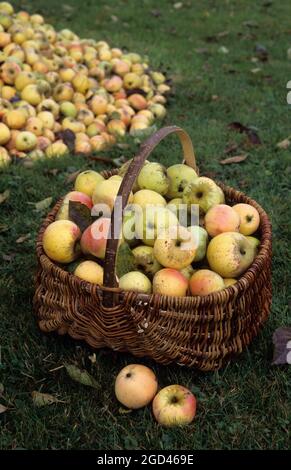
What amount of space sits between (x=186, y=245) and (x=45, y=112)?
262 centimetres

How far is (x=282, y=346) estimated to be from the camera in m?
2.31

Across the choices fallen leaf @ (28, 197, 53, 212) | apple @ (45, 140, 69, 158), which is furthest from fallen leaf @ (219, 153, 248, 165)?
fallen leaf @ (28, 197, 53, 212)

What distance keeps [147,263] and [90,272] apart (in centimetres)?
26

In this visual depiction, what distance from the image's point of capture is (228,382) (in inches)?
90.7

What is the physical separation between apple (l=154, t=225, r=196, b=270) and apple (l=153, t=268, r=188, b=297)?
1.5 inches

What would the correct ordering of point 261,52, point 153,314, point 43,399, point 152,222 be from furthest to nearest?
point 261,52 → point 152,222 → point 43,399 → point 153,314

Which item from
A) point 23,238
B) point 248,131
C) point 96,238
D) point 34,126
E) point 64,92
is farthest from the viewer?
point 64,92

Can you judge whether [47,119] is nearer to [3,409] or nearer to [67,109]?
[67,109]

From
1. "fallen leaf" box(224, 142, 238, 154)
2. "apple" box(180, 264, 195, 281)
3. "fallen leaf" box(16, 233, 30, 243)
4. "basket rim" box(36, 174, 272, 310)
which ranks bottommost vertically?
"fallen leaf" box(16, 233, 30, 243)

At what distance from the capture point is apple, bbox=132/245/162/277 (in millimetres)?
2371

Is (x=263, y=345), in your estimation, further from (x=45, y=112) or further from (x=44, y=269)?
(x=45, y=112)

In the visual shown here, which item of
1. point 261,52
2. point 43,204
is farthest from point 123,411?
point 261,52

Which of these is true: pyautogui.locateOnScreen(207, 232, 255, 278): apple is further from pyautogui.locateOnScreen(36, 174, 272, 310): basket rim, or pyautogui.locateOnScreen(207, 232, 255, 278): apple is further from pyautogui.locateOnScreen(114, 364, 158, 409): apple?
pyautogui.locateOnScreen(114, 364, 158, 409): apple
